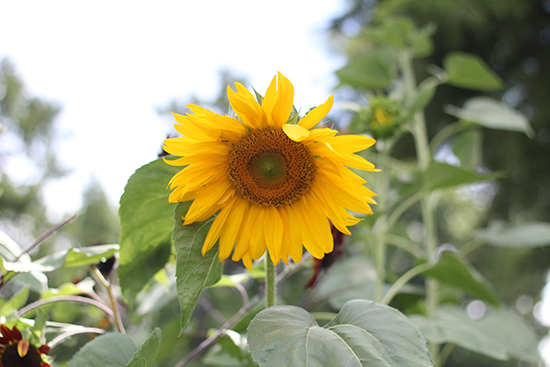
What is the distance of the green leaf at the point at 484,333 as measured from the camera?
0.51 metres

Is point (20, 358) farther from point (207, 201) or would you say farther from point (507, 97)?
point (507, 97)

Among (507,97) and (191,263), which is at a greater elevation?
(191,263)

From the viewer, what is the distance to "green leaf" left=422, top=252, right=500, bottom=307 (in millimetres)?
559

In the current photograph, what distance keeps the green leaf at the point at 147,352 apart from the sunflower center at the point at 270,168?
5.8 inches

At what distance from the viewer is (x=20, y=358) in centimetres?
35

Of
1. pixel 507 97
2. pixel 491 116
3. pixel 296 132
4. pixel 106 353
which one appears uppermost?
pixel 296 132

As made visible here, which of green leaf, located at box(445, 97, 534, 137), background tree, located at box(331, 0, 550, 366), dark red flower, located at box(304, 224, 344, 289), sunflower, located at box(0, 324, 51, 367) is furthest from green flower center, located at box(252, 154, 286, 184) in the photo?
background tree, located at box(331, 0, 550, 366)

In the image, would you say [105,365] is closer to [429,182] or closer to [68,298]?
[68,298]

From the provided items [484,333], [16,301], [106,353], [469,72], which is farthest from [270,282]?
[469,72]

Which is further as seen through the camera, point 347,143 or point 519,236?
point 519,236

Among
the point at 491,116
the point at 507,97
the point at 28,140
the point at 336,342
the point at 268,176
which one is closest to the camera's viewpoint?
the point at 336,342

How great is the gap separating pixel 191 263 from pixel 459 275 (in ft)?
1.45

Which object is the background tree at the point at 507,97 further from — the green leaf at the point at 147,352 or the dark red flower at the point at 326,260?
the green leaf at the point at 147,352

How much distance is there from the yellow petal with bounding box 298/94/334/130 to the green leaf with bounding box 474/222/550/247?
0.71 metres
